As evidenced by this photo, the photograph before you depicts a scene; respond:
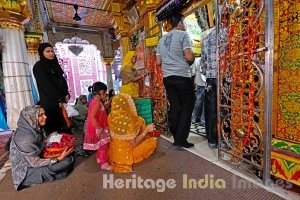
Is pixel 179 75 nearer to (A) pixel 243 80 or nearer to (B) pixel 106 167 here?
(A) pixel 243 80

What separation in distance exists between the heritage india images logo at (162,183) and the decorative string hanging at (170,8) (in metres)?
2.05

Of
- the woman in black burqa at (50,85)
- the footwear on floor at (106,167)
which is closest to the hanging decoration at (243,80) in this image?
the footwear on floor at (106,167)

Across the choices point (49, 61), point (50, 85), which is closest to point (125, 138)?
point (50, 85)

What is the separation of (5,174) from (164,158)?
170 centimetres

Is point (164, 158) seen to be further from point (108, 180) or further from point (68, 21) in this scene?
point (68, 21)

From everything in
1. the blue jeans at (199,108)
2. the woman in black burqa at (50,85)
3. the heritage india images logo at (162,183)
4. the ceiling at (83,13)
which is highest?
the ceiling at (83,13)

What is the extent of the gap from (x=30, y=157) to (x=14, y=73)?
7.98ft

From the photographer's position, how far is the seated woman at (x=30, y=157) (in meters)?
1.88

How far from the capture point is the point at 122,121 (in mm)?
2141

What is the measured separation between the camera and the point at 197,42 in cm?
412

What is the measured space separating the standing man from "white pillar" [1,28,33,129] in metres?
2.71

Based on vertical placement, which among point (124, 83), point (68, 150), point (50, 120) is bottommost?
point (68, 150)

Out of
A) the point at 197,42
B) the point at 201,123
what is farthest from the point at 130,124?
the point at 197,42

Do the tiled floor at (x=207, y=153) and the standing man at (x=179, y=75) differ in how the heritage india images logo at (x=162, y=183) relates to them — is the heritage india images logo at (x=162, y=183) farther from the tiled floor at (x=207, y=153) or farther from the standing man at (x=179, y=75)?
the standing man at (x=179, y=75)
